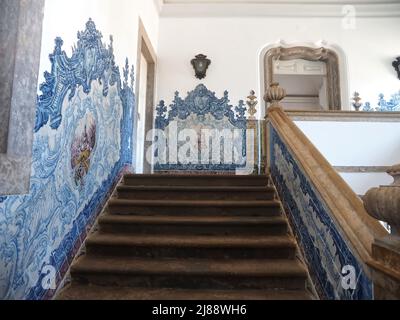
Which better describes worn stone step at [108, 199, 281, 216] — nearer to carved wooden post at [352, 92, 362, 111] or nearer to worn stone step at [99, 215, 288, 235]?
worn stone step at [99, 215, 288, 235]

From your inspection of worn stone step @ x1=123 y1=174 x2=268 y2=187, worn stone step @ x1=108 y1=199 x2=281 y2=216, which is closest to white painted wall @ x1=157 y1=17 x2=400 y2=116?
worn stone step @ x1=123 y1=174 x2=268 y2=187

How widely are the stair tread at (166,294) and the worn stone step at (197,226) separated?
1.90ft

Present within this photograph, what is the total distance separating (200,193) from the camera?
299 cm

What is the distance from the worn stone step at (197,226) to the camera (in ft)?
8.02

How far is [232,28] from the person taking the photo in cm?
553

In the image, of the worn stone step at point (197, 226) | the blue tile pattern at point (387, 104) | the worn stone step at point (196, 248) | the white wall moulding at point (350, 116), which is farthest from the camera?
the blue tile pattern at point (387, 104)

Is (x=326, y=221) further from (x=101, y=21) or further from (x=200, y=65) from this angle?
(x=200, y=65)

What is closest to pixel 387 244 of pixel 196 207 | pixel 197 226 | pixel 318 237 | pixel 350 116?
pixel 318 237

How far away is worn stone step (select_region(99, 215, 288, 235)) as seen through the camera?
244 centimetres

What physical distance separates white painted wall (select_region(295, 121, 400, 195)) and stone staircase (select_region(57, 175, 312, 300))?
1155mm

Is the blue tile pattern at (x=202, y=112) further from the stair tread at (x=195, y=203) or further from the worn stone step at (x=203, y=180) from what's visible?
the stair tread at (x=195, y=203)

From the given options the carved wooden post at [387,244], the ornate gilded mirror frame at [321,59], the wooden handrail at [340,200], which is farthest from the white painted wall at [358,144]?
the carved wooden post at [387,244]
